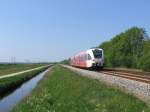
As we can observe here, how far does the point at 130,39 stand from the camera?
3907 inches

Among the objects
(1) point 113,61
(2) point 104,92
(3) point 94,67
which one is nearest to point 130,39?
(1) point 113,61

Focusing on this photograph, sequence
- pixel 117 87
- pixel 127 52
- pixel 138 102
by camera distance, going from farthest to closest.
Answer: pixel 127 52 < pixel 117 87 < pixel 138 102

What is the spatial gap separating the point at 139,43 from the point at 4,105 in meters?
74.0

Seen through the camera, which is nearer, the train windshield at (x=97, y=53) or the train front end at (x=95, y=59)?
the train front end at (x=95, y=59)

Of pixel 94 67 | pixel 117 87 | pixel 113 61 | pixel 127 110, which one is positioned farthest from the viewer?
pixel 113 61

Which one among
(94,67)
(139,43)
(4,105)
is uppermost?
(139,43)

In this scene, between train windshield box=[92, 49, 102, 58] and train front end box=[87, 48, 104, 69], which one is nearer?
train front end box=[87, 48, 104, 69]

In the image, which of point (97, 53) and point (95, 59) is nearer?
point (95, 59)

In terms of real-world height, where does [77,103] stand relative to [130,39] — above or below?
below

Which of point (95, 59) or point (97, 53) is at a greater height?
point (97, 53)

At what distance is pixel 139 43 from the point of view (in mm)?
97375

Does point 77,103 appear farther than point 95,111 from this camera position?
Yes

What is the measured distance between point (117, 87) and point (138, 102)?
641 cm

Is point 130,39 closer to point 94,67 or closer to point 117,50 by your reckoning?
point 117,50
